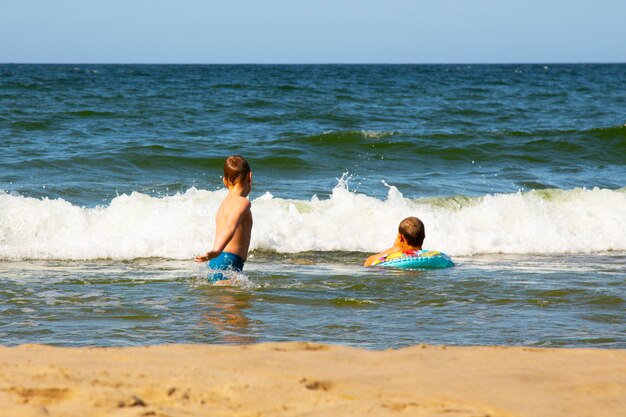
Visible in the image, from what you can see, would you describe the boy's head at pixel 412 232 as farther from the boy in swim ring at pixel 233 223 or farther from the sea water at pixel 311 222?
the boy in swim ring at pixel 233 223

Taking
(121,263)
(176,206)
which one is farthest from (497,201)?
(121,263)

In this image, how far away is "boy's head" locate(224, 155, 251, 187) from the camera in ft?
22.0

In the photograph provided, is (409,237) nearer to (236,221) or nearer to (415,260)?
(415,260)

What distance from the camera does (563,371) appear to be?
172 inches

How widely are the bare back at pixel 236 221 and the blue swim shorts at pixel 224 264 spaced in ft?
0.13

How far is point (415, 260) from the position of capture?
850 cm

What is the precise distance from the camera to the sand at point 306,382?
358 cm

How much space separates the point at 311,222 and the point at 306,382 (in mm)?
7036

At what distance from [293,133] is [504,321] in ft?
43.5

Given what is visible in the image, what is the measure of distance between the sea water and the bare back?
13.9 inches

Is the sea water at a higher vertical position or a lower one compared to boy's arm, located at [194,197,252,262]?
lower

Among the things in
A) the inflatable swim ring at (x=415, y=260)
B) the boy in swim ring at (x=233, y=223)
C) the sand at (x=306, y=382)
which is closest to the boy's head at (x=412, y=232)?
A: the inflatable swim ring at (x=415, y=260)

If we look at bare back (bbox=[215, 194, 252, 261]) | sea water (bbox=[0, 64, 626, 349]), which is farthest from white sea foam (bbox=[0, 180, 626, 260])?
bare back (bbox=[215, 194, 252, 261])

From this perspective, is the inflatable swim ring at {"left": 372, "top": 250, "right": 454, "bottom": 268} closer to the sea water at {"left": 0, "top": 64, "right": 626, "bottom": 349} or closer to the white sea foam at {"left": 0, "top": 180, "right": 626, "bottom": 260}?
the sea water at {"left": 0, "top": 64, "right": 626, "bottom": 349}
